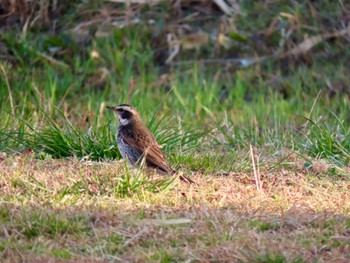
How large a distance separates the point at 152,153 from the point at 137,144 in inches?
7.8

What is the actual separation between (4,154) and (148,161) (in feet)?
4.29

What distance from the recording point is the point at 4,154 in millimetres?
8086

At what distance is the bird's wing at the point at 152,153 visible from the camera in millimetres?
A: 7547

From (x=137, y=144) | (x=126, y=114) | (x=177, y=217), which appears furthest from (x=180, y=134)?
(x=177, y=217)

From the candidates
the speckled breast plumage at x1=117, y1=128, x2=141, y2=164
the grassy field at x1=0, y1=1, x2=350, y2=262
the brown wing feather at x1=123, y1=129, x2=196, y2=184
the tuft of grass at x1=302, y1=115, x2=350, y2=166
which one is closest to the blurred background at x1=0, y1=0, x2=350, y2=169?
the grassy field at x1=0, y1=1, x2=350, y2=262

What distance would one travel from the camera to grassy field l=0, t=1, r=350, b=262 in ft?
20.0

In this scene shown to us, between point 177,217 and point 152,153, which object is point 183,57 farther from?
point 177,217

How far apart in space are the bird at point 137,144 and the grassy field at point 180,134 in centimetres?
15

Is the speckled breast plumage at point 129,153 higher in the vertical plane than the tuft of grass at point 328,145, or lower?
higher

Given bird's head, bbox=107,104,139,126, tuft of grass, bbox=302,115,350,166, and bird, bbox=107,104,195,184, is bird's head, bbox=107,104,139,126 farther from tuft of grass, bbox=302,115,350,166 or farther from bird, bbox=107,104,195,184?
tuft of grass, bbox=302,115,350,166

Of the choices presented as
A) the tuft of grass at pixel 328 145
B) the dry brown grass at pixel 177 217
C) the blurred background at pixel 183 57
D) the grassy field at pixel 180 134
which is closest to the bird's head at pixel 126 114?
the grassy field at pixel 180 134

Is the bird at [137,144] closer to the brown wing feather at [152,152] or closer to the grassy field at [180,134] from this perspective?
the brown wing feather at [152,152]

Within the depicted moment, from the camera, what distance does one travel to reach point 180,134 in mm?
8648

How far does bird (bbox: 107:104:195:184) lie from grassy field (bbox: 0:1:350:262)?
0.49 ft
